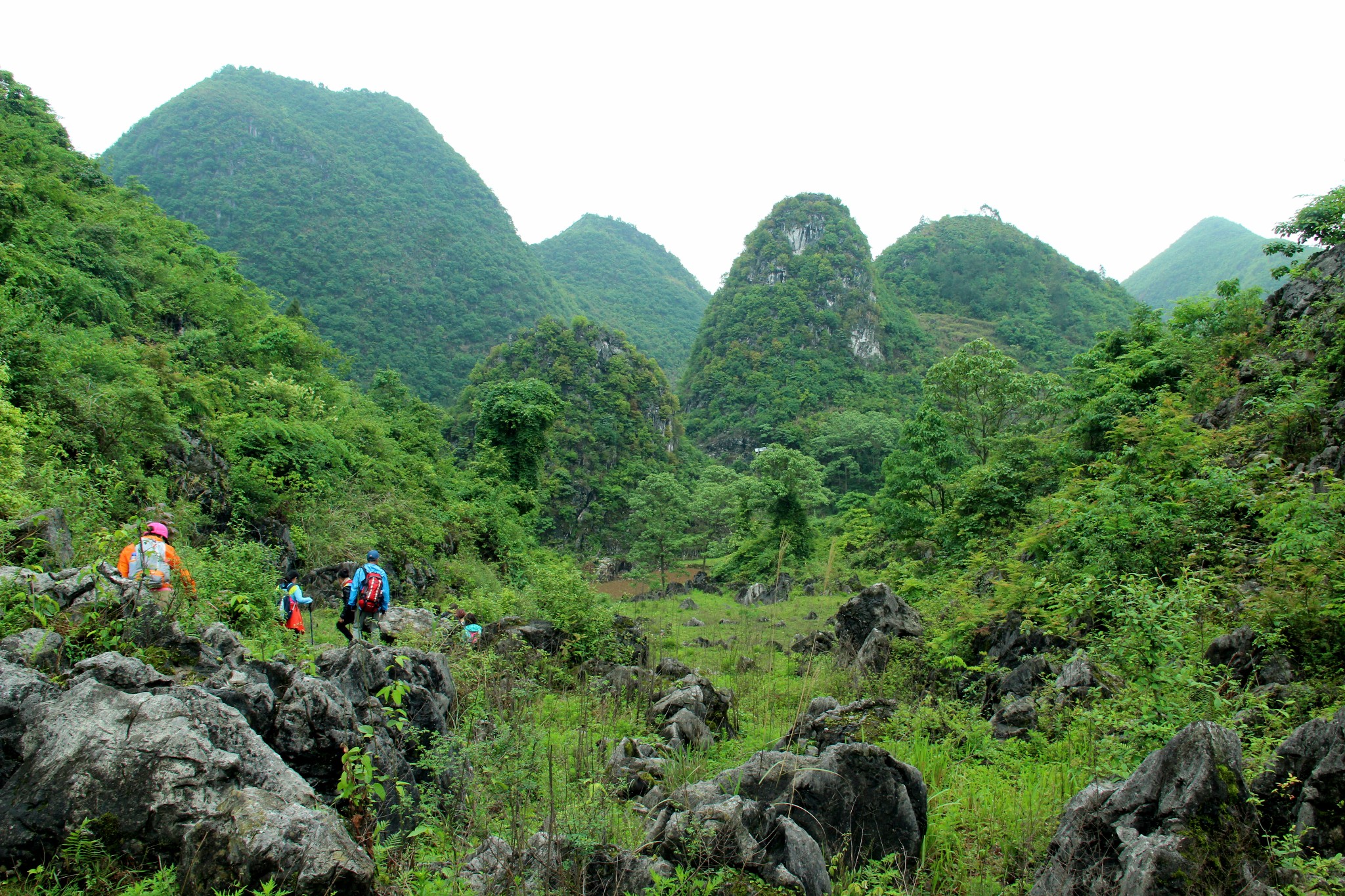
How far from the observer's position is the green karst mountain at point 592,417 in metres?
57.0

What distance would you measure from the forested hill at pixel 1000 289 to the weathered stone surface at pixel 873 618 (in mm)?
87871

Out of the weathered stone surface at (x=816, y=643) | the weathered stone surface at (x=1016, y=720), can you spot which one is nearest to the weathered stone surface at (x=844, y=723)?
the weathered stone surface at (x=1016, y=720)

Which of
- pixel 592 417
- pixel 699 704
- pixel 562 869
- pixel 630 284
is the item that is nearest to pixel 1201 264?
pixel 630 284

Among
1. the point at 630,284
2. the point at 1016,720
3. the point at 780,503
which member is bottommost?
the point at 780,503

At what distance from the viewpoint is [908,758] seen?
5.18 meters

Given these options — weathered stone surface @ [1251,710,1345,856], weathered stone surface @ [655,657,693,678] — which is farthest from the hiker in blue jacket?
weathered stone surface @ [1251,710,1345,856]

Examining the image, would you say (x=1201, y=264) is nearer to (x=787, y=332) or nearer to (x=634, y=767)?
(x=787, y=332)

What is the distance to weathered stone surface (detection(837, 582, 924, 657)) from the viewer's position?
10.6 meters

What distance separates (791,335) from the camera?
88.8 metres

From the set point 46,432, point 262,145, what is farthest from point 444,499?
point 262,145

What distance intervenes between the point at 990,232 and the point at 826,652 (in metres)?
123

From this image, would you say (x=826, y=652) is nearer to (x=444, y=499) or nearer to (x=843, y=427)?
(x=444, y=499)

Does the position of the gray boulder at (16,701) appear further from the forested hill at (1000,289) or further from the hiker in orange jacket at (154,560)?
the forested hill at (1000,289)

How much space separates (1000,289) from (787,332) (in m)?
43.0
